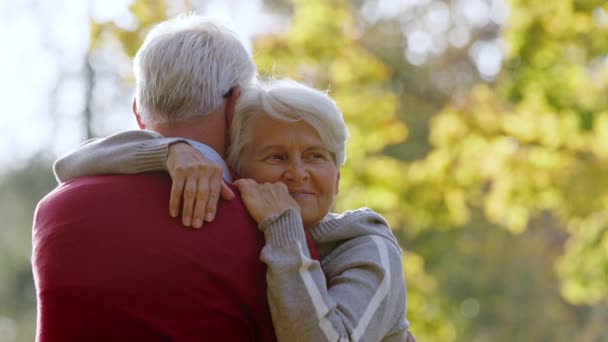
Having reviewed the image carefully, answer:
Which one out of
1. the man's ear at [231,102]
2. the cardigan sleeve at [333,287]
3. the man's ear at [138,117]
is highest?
the man's ear at [231,102]

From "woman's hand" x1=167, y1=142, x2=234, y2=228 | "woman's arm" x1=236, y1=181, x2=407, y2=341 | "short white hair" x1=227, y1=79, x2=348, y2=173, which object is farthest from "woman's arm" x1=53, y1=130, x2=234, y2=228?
"short white hair" x1=227, y1=79, x2=348, y2=173

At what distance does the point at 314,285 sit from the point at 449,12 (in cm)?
1976

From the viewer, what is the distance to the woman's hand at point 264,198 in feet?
7.59

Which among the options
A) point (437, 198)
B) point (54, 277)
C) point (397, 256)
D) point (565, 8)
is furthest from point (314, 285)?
point (437, 198)

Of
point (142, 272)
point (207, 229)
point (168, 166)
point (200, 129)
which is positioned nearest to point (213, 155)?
point (200, 129)

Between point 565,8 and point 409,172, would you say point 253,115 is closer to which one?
point 565,8

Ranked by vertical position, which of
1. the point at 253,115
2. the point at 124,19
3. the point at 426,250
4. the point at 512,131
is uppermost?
the point at 253,115

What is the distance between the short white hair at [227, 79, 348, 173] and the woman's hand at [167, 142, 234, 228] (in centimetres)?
24

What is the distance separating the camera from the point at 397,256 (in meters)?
2.47

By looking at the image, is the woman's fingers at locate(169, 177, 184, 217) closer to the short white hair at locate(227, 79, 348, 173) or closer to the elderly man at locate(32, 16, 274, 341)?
the elderly man at locate(32, 16, 274, 341)

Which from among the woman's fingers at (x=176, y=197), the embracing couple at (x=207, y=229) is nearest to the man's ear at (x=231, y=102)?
the embracing couple at (x=207, y=229)

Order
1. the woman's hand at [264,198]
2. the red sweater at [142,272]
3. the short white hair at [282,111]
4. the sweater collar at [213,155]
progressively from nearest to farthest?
the red sweater at [142,272]
the woman's hand at [264,198]
the sweater collar at [213,155]
the short white hair at [282,111]

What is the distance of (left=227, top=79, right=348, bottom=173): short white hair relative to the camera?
8.48 feet

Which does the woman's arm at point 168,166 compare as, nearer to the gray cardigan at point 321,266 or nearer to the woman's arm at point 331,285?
the gray cardigan at point 321,266
